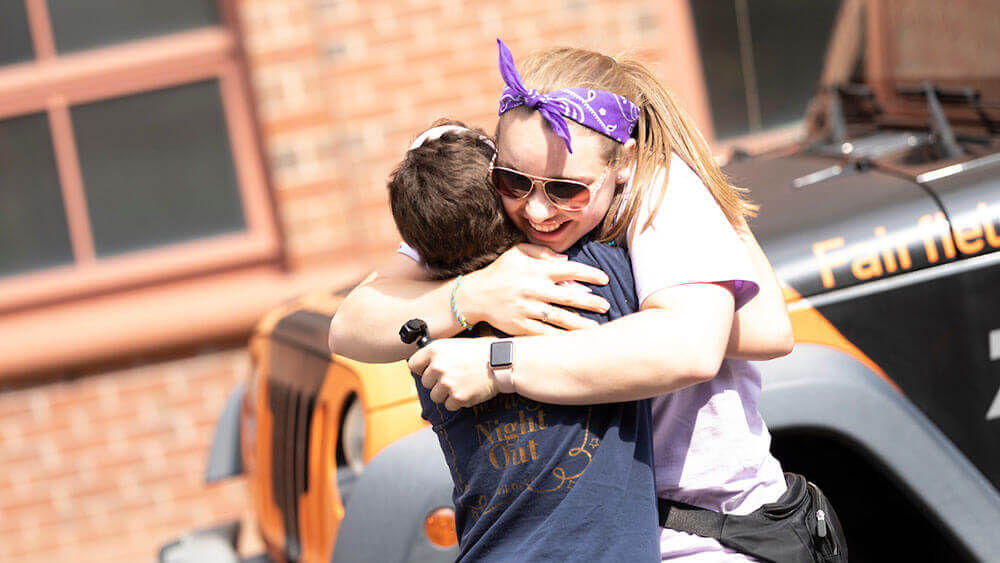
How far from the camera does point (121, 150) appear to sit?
19.6 ft

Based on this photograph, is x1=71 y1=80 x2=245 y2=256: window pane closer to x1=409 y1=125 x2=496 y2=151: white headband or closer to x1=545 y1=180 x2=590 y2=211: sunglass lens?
x1=409 y1=125 x2=496 y2=151: white headband

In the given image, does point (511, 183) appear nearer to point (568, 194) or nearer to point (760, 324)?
point (568, 194)

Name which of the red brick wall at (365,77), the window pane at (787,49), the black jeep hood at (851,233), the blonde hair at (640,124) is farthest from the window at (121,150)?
the blonde hair at (640,124)

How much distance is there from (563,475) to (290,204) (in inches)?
177

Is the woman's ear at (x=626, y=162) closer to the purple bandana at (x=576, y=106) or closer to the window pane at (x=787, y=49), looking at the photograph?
the purple bandana at (x=576, y=106)

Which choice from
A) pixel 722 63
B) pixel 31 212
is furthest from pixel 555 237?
pixel 31 212

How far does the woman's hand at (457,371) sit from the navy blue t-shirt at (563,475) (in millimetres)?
52

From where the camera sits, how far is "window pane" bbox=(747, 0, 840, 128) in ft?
19.9

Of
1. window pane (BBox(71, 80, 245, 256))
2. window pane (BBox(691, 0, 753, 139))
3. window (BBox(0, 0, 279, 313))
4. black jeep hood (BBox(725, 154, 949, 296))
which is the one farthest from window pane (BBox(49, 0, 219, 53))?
black jeep hood (BBox(725, 154, 949, 296))

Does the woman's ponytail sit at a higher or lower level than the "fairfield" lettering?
higher

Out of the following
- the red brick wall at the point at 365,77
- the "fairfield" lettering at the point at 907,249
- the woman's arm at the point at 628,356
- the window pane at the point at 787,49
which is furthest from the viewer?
the window pane at the point at 787,49

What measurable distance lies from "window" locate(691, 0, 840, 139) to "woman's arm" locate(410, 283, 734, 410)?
486 cm

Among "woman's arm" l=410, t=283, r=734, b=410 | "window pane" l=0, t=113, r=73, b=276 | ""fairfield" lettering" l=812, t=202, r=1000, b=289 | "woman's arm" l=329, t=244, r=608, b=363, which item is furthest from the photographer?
"window pane" l=0, t=113, r=73, b=276

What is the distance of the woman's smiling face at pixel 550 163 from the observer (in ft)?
4.83
